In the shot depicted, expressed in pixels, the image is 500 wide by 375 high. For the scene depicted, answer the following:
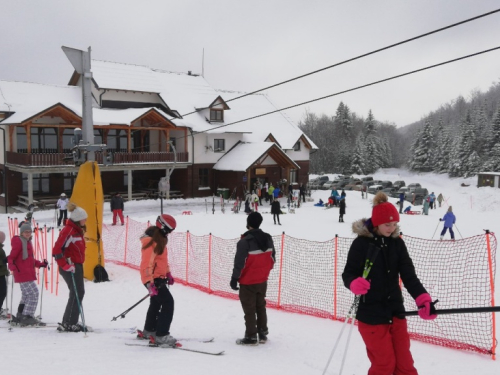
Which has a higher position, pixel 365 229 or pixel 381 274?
pixel 365 229

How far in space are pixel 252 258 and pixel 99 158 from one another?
2431 cm

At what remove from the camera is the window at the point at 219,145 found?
34062 mm

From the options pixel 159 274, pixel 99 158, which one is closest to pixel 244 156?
pixel 99 158

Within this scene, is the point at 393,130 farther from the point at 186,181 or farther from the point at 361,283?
the point at 361,283

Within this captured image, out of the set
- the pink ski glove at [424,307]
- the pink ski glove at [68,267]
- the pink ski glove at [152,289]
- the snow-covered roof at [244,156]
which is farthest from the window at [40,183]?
the pink ski glove at [424,307]

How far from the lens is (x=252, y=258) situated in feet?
18.3

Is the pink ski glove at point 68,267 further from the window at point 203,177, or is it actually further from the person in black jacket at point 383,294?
the window at point 203,177

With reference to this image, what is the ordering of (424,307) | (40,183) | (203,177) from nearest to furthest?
(424,307) < (40,183) < (203,177)

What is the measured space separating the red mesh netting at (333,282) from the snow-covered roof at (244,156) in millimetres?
19258

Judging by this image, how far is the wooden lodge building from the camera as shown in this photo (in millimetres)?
26797

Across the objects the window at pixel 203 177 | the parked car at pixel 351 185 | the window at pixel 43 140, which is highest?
the window at pixel 43 140

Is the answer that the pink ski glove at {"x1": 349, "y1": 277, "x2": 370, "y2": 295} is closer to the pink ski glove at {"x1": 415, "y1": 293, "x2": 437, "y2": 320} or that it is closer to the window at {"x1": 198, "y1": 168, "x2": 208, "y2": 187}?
the pink ski glove at {"x1": 415, "y1": 293, "x2": 437, "y2": 320}

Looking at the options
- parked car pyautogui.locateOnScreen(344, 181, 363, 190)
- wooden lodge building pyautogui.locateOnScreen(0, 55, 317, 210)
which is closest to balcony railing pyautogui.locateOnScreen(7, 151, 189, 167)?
wooden lodge building pyautogui.locateOnScreen(0, 55, 317, 210)

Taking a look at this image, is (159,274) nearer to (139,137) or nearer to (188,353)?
(188,353)
